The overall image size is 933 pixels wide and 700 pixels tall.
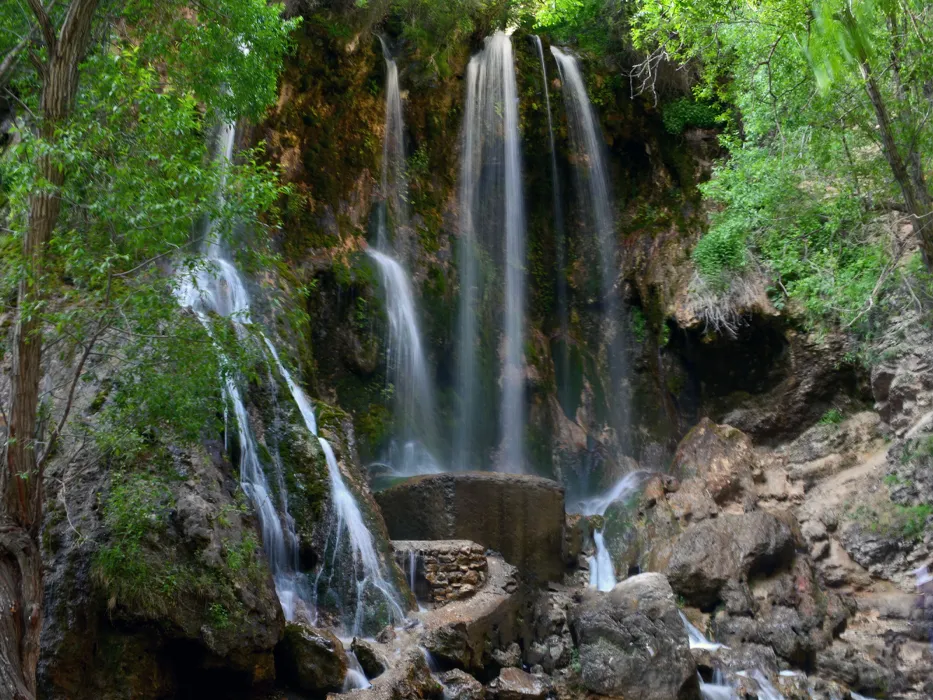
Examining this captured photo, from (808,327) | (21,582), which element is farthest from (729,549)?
(21,582)

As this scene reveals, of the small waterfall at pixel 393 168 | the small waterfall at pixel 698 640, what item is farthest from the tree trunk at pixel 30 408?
the small waterfall at pixel 393 168

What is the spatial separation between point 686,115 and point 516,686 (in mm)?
15315

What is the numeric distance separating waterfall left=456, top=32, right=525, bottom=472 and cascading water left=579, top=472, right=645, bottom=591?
7.82 ft

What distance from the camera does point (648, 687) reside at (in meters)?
8.98

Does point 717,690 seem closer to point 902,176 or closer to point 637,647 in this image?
point 637,647

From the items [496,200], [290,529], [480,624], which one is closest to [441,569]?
[480,624]

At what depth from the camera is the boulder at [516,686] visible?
27.7ft

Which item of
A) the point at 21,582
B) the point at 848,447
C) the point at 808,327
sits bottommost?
the point at 21,582

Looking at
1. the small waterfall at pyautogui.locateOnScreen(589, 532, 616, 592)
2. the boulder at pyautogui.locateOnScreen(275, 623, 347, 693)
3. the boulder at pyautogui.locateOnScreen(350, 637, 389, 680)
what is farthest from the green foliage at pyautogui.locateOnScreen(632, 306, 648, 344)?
the boulder at pyautogui.locateOnScreen(275, 623, 347, 693)

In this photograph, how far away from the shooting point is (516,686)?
862 centimetres

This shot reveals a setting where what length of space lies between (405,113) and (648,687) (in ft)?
44.6

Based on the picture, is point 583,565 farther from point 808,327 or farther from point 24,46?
point 24,46

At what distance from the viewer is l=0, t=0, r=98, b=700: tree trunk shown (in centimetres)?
509

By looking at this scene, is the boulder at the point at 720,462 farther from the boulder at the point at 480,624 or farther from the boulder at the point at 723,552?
the boulder at the point at 480,624
